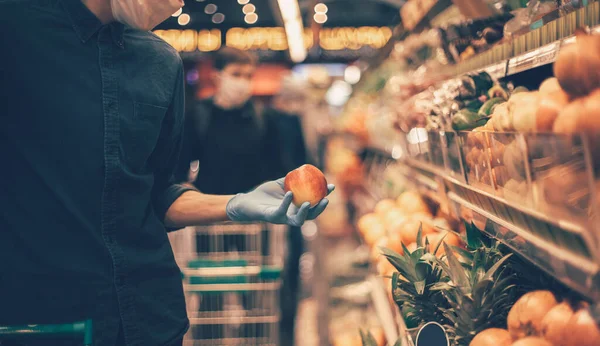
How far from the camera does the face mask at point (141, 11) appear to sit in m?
1.60

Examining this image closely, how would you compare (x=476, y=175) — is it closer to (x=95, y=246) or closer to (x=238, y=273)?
(x=95, y=246)

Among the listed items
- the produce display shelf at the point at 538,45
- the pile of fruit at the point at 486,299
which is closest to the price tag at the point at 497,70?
the produce display shelf at the point at 538,45

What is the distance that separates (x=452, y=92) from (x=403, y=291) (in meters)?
0.74

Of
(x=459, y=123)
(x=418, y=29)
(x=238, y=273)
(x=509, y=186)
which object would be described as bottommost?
(x=238, y=273)

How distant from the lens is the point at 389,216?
3090mm

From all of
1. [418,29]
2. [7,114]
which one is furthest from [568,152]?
[418,29]

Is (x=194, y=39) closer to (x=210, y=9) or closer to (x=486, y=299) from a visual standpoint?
(x=210, y=9)

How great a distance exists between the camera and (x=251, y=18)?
1291 cm

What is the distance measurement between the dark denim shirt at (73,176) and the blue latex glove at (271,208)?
28cm

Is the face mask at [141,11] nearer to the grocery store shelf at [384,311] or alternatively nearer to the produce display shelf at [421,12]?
the grocery store shelf at [384,311]

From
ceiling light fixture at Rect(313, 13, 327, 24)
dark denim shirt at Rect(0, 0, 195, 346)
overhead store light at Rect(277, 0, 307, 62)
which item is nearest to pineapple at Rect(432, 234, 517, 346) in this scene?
dark denim shirt at Rect(0, 0, 195, 346)

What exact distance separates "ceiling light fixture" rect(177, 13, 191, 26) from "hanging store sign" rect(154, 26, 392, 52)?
9.8 inches

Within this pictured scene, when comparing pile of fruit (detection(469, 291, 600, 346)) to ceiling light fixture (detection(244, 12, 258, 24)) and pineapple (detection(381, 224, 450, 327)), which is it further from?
ceiling light fixture (detection(244, 12, 258, 24))

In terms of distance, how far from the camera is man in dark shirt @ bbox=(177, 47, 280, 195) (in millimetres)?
4062
